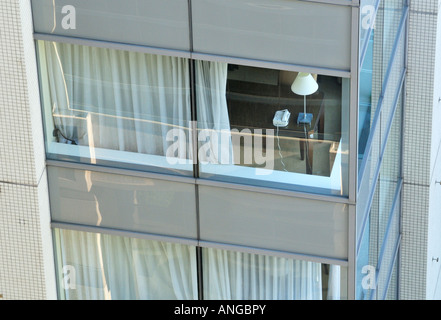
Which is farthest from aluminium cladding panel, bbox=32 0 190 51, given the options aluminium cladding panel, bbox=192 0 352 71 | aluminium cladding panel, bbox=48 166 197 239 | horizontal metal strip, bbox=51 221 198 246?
horizontal metal strip, bbox=51 221 198 246

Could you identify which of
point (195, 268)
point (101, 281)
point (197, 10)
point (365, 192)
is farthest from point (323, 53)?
point (101, 281)

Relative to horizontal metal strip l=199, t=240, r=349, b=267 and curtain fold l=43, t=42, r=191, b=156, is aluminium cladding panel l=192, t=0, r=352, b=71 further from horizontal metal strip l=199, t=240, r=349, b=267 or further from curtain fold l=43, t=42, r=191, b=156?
horizontal metal strip l=199, t=240, r=349, b=267

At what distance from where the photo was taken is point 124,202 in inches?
439

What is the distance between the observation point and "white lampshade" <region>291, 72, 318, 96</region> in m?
10.2

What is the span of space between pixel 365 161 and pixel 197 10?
8.28 ft

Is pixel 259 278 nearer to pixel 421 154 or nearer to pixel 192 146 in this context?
pixel 192 146

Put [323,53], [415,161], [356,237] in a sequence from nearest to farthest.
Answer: [323,53] < [356,237] < [415,161]

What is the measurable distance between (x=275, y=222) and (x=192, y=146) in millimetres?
1223

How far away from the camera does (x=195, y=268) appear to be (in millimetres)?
11664

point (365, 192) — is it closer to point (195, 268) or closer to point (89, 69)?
point (195, 268)

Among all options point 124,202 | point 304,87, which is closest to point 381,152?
point 304,87

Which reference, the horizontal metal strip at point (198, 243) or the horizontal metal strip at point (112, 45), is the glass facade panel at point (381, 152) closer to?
the horizontal metal strip at point (198, 243)

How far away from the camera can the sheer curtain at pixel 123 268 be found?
11.7 m

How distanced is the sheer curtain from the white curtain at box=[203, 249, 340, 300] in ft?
0.79
